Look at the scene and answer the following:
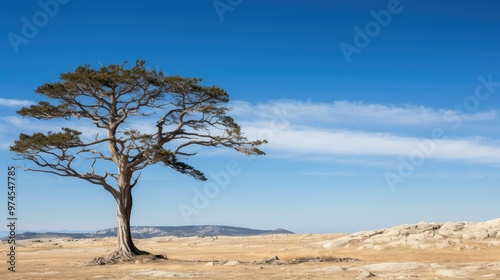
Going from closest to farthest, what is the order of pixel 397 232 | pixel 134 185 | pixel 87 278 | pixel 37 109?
pixel 87 278
pixel 37 109
pixel 134 185
pixel 397 232

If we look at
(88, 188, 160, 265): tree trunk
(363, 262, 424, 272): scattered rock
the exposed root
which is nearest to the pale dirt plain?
(363, 262, 424, 272): scattered rock

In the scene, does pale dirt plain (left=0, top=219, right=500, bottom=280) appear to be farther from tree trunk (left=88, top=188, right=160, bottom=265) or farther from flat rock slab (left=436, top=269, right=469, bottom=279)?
tree trunk (left=88, top=188, right=160, bottom=265)

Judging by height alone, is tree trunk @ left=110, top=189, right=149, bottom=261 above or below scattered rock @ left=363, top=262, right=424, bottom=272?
above

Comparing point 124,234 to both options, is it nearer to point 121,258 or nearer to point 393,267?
point 121,258

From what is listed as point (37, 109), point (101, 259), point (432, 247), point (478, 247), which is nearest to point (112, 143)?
point (37, 109)

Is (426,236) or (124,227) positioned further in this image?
(426,236)

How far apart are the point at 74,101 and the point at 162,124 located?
6.57 metres

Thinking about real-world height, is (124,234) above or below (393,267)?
above

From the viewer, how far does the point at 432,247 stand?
46.1m

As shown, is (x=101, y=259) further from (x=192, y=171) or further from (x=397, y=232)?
(x=397, y=232)

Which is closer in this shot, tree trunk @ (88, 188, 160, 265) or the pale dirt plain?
Result: the pale dirt plain

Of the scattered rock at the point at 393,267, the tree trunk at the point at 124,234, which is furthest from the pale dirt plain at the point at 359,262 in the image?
the tree trunk at the point at 124,234

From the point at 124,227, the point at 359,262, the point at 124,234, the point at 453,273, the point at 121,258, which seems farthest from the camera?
the point at 124,227

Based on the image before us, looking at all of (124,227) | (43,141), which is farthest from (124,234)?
(43,141)
